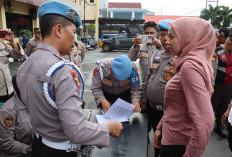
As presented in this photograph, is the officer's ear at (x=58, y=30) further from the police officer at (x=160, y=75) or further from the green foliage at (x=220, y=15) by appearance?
the green foliage at (x=220, y=15)

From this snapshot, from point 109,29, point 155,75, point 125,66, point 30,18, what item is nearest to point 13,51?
point 125,66

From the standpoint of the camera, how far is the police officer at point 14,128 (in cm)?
159

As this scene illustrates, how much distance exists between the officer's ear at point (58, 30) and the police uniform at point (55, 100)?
2.7 inches

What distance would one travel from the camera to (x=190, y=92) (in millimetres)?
985

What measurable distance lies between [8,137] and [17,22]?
1083 cm


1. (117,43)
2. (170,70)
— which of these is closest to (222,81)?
(170,70)

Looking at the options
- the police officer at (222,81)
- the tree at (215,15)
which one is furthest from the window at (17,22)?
the tree at (215,15)

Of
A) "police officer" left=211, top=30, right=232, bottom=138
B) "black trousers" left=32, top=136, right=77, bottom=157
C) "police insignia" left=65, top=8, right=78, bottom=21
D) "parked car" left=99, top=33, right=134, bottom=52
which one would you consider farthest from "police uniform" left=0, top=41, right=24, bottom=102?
"parked car" left=99, top=33, right=134, bottom=52

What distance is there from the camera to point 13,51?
8.89ft

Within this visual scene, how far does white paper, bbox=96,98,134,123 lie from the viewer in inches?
64.1

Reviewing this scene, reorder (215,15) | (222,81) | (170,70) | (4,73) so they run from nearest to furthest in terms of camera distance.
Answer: (170,70), (4,73), (222,81), (215,15)

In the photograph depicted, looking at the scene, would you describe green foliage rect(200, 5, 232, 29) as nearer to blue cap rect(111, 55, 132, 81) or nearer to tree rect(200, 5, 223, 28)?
tree rect(200, 5, 223, 28)

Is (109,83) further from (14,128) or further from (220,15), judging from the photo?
(220,15)

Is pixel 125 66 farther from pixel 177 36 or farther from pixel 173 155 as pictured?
pixel 173 155
